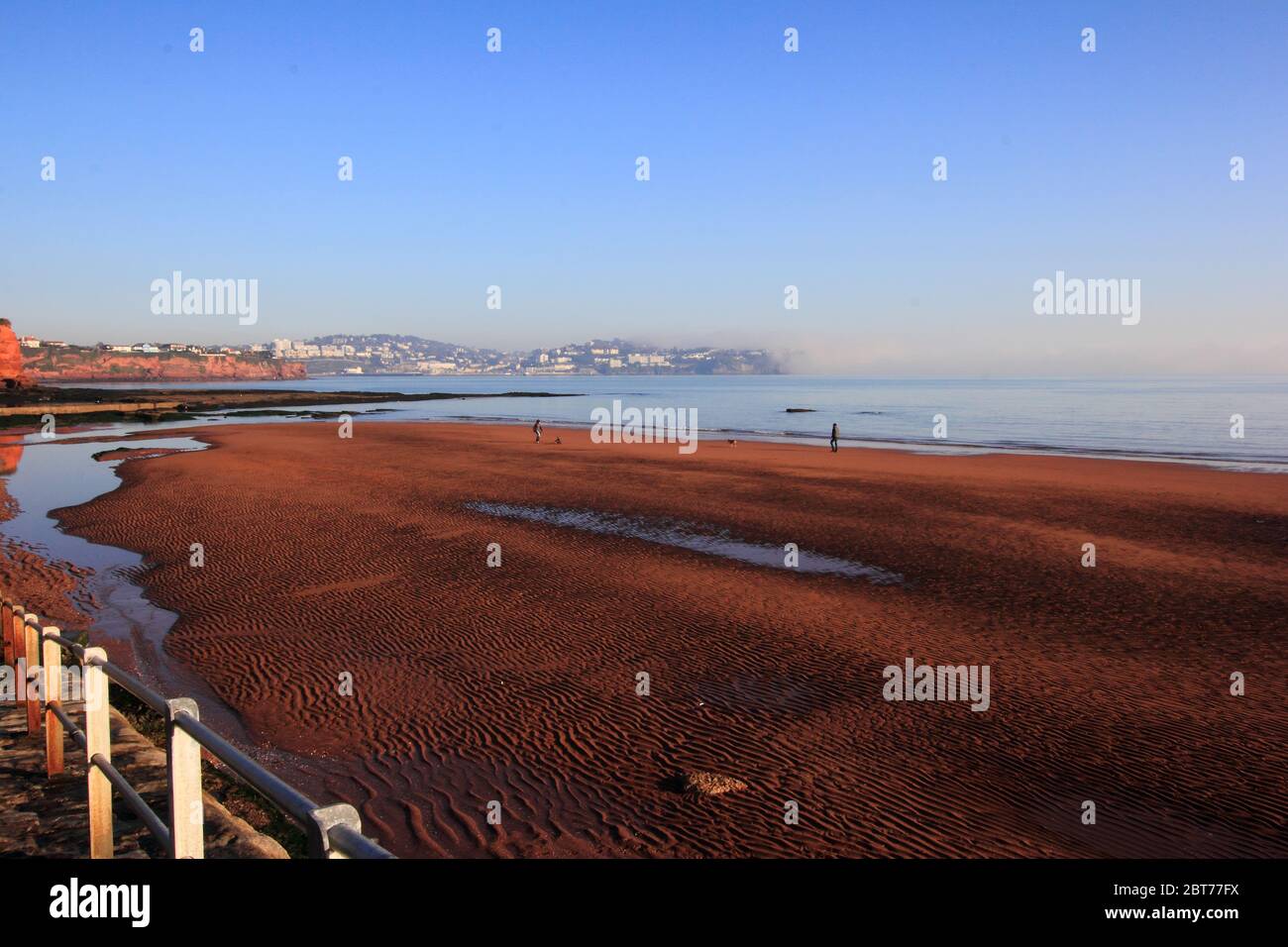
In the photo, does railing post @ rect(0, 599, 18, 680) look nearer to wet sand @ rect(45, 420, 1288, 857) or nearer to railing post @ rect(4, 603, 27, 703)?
railing post @ rect(4, 603, 27, 703)

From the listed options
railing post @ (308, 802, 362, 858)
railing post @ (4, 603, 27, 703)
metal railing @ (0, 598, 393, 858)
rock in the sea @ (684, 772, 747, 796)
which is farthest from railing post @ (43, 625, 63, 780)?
rock in the sea @ (684, 772, 747, 796)

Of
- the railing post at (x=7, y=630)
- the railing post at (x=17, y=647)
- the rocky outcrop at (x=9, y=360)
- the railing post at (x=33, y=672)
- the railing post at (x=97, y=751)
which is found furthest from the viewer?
the rocky outcrop at (x=9, y=360)

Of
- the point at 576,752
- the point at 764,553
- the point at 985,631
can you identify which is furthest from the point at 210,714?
the point at 764,553

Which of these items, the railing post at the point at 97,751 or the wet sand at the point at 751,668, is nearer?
the railing post at the point at 97,751

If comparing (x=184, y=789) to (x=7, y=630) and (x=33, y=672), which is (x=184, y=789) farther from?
(x=7, y=630)

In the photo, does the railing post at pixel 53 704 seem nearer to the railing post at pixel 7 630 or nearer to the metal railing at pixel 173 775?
the metal railing at pixel 173 775

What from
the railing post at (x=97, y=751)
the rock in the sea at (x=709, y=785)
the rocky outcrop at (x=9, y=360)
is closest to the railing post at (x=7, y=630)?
the railing post at (x=97, y=751)
